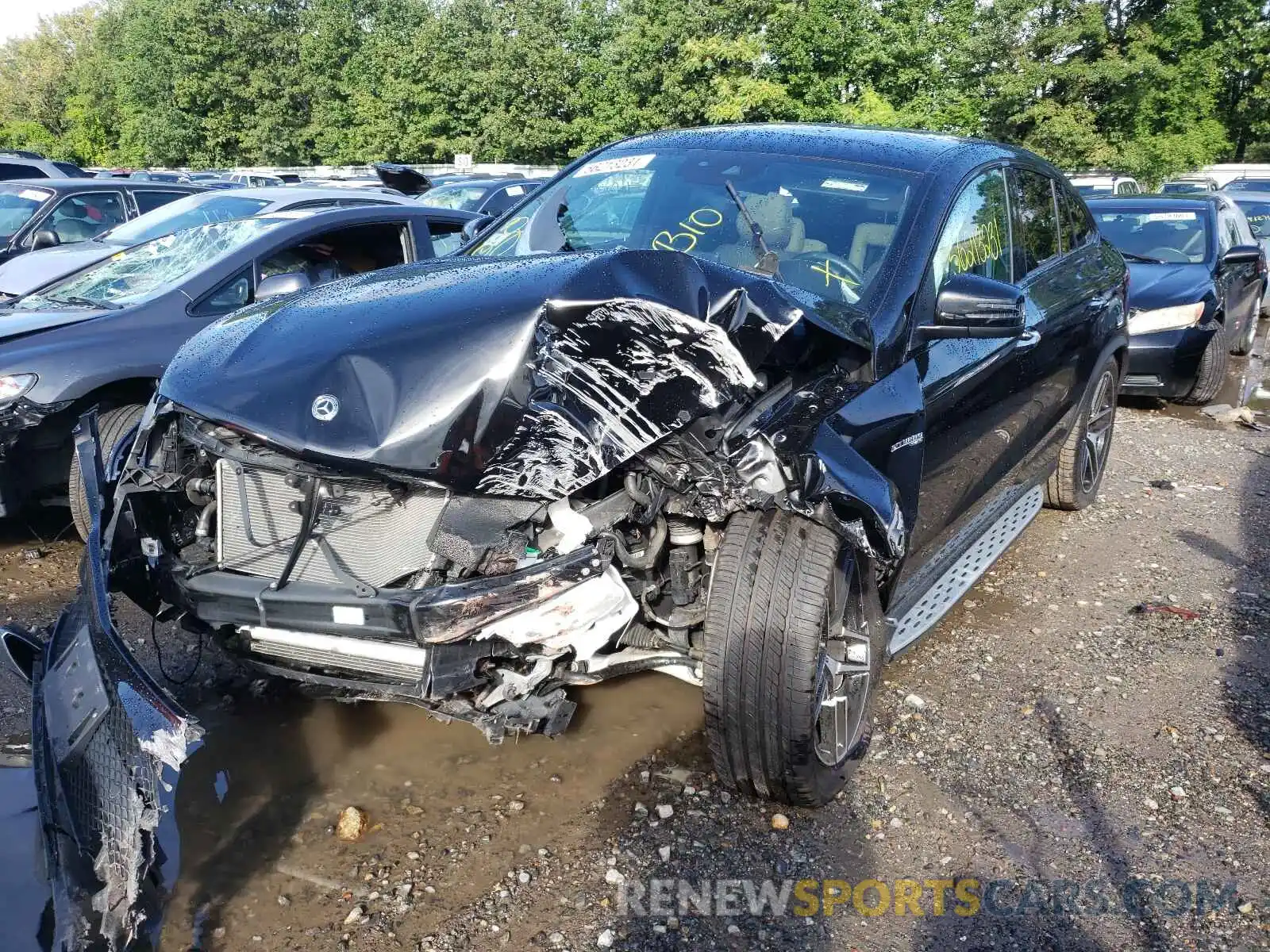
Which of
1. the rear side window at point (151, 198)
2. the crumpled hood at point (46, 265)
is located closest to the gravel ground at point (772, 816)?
the crumpled hood at point (46, 265)

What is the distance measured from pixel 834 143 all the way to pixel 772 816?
247cm

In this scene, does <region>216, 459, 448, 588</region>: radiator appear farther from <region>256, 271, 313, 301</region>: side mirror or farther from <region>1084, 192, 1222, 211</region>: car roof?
<region>1084, 192, 1222, 211</region>: car roof

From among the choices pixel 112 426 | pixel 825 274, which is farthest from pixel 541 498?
pixel 112 426

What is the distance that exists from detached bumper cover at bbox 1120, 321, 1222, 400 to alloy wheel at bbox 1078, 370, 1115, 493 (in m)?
2.80

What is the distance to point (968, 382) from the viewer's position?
349 cm

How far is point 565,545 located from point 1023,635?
2.50 meters

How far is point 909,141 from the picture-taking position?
385 cm

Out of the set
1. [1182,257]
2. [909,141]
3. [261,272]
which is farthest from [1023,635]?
[1182,257]

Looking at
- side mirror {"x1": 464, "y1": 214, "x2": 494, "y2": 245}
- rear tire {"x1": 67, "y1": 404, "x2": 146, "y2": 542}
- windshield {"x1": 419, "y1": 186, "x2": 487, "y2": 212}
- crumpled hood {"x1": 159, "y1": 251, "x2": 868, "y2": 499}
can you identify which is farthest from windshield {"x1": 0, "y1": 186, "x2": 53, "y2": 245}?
crumpled hood {"x1": 159, "y1": 251, "x2": 868, "y2": 499}

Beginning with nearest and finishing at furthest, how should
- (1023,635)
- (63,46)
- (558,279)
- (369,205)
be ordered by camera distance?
(558,279) < (1023,635) < (369,205) < (63,46)

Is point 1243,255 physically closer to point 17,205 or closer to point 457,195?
point 457,195

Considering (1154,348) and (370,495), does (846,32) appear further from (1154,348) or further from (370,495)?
(370,495)

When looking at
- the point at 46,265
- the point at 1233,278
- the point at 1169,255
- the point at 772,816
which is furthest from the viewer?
the point at 1233,278

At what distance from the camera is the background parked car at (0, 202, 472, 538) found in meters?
4.31
